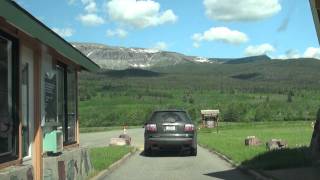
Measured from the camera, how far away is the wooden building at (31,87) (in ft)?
31.9

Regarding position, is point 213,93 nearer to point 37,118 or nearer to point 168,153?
point 168,153

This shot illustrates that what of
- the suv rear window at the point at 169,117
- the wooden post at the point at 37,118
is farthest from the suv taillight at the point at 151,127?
the wooden post at the point at 37,118

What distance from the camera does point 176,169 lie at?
18.2 m

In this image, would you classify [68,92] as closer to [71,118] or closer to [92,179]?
[71,118]

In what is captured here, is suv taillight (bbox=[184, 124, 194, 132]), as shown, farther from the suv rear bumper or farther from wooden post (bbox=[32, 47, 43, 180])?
wooden post (bbox=[32, 47, 43, 180])

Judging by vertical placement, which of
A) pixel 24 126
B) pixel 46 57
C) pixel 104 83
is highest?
pixel 104 83

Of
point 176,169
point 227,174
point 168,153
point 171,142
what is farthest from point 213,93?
point 227,174

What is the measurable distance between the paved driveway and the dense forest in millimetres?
→ 57657

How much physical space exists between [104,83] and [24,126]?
125285 millimetres

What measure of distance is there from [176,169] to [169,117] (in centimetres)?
512

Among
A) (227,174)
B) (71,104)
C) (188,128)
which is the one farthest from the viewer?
(188,128)

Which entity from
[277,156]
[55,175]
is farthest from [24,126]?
[277,156]

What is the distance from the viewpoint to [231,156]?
21.2 metres

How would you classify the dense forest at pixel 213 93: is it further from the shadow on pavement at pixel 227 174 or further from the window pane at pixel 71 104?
the window pane at pixel 71 104
